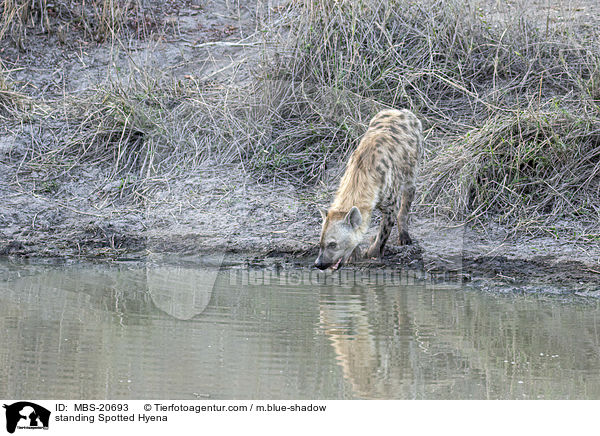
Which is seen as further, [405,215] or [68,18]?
[68,18]

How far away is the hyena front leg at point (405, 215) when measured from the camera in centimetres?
639

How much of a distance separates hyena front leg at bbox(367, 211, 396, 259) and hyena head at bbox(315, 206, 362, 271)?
49 cm

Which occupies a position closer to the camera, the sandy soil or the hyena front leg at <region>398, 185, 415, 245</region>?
the sandy soil

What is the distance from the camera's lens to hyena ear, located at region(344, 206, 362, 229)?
5445 millimetres

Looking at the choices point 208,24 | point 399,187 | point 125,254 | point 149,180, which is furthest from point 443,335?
point 208,24

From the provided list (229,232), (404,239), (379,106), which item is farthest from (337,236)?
(379,106)

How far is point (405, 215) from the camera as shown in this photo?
643 cm

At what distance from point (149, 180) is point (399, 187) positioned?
2.42 meters

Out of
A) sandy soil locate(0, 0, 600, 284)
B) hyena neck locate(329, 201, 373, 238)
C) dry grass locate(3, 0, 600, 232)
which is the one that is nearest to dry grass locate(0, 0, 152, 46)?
sandy soil locate(0, 0, 600, 284)

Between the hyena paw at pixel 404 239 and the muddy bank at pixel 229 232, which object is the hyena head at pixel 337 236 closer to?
the muddy bank at pixel 229 232
